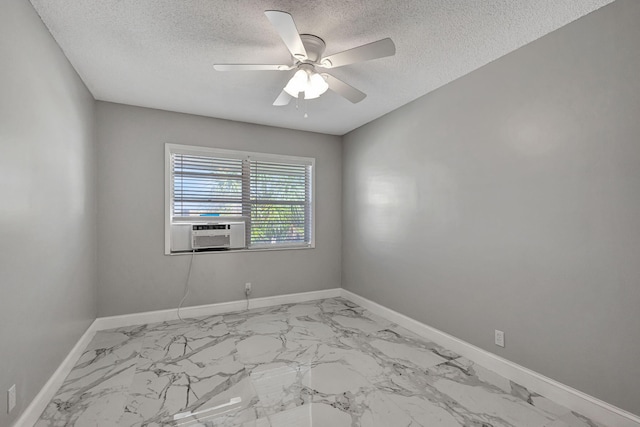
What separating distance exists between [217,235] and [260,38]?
2354 millimetres

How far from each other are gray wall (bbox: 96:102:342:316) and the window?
116 mm

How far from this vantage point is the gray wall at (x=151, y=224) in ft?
10.5

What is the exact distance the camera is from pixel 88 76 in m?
2.62

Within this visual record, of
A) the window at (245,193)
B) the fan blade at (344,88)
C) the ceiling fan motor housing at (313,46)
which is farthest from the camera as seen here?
the window at (245,193)

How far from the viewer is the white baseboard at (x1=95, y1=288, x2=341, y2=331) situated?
319cm

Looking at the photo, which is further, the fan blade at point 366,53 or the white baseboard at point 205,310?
the white baseboard at point 205,310

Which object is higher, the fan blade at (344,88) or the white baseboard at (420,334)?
the fan blade at (344,88)

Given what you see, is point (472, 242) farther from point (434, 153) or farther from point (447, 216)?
point (434, 153)

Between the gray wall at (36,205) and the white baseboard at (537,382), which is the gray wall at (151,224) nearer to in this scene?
the gray wall at (36,205)

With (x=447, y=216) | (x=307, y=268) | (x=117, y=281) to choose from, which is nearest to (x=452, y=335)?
(x=447, y=216)

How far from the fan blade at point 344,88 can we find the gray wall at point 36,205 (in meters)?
1.80

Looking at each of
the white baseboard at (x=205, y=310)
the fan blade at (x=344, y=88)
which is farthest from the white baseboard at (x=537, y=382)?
the fan blade at (x=344, y=88)

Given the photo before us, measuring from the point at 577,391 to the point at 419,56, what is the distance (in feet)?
8.31

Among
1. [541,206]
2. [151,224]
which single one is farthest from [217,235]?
[541,206]
